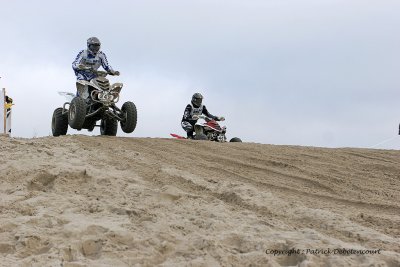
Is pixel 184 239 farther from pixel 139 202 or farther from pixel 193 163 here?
pixel 193 163

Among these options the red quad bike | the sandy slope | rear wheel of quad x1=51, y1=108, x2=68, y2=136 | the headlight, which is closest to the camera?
the sandy slope

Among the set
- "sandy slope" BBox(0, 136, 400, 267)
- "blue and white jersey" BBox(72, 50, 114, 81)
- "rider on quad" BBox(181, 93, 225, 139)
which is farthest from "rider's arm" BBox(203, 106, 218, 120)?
"sandy slope" BBox(0, 136, 400, 267)

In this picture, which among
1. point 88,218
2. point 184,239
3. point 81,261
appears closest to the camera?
point 81,261

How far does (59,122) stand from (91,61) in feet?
4.05

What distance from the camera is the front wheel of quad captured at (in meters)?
9.09

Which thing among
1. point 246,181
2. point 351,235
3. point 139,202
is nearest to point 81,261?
point 139,202

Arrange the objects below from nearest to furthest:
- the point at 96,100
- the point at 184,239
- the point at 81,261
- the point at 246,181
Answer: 1. the point at 81,261
2. the point at 184,239
3. the point at 246,181
4. the point at 96,100

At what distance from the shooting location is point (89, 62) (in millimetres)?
9703

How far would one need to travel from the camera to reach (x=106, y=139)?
7559mm

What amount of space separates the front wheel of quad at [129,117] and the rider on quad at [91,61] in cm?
84

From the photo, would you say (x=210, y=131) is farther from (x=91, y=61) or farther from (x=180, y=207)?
(x=180, y=207)

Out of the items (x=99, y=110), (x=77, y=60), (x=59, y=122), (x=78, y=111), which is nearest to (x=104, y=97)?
(x=99, y=110)

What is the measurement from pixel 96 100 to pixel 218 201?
15.9 feet

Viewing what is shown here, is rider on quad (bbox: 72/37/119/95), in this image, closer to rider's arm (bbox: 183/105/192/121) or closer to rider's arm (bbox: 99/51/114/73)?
rider's arm (bbox: 99/51/114/73)
